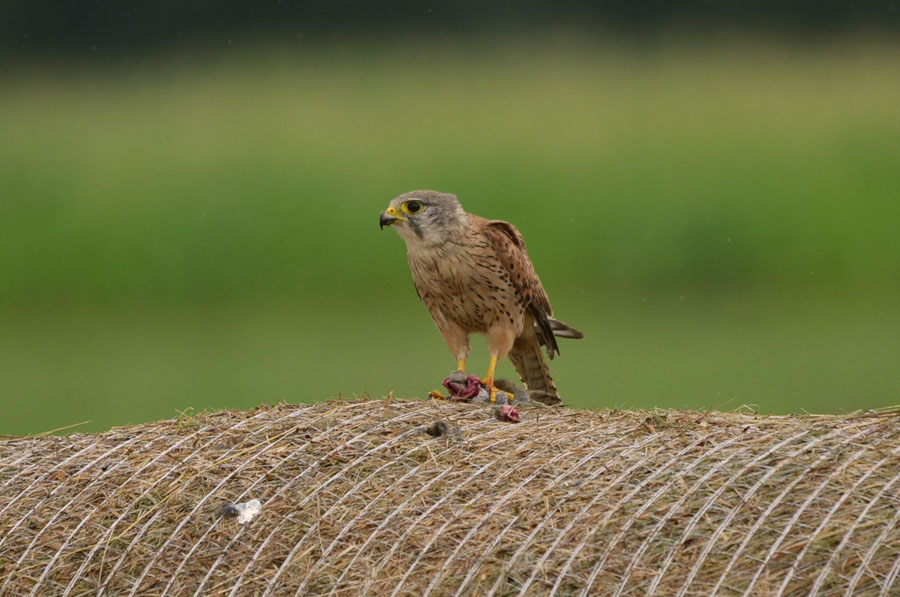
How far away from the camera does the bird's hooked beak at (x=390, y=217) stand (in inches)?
208

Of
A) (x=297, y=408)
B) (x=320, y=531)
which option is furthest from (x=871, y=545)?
(x=297, y=408)

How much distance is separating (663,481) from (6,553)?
2140 mm

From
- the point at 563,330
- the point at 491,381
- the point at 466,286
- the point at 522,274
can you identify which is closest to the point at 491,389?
the point at 491,381

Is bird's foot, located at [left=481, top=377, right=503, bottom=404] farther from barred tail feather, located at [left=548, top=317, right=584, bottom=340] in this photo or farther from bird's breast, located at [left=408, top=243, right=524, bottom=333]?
barred tail feather, located at [left=548, top=317, right=584, bottom=340]

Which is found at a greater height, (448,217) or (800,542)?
(448,217)

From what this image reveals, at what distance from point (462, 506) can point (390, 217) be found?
77.4 inches

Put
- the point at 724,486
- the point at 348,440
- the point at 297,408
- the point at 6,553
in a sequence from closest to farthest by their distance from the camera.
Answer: the point at 724,486 < the point at 6,553 < the point at 348,440 < the point at 297,408

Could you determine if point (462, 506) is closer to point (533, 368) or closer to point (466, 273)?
point (466, 273)

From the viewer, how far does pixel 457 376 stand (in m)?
5.23

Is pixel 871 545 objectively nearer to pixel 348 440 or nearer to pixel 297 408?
pixel 348 440

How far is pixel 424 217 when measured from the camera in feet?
17.4

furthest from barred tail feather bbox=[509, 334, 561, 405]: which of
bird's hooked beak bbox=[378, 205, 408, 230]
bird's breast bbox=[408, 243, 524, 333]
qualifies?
bird's hooked beak bbox=[378, 205, 408, 230]

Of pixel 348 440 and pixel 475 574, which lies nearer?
pixel 475 574

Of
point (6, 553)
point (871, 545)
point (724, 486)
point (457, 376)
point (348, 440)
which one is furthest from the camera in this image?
point (457, 376)
